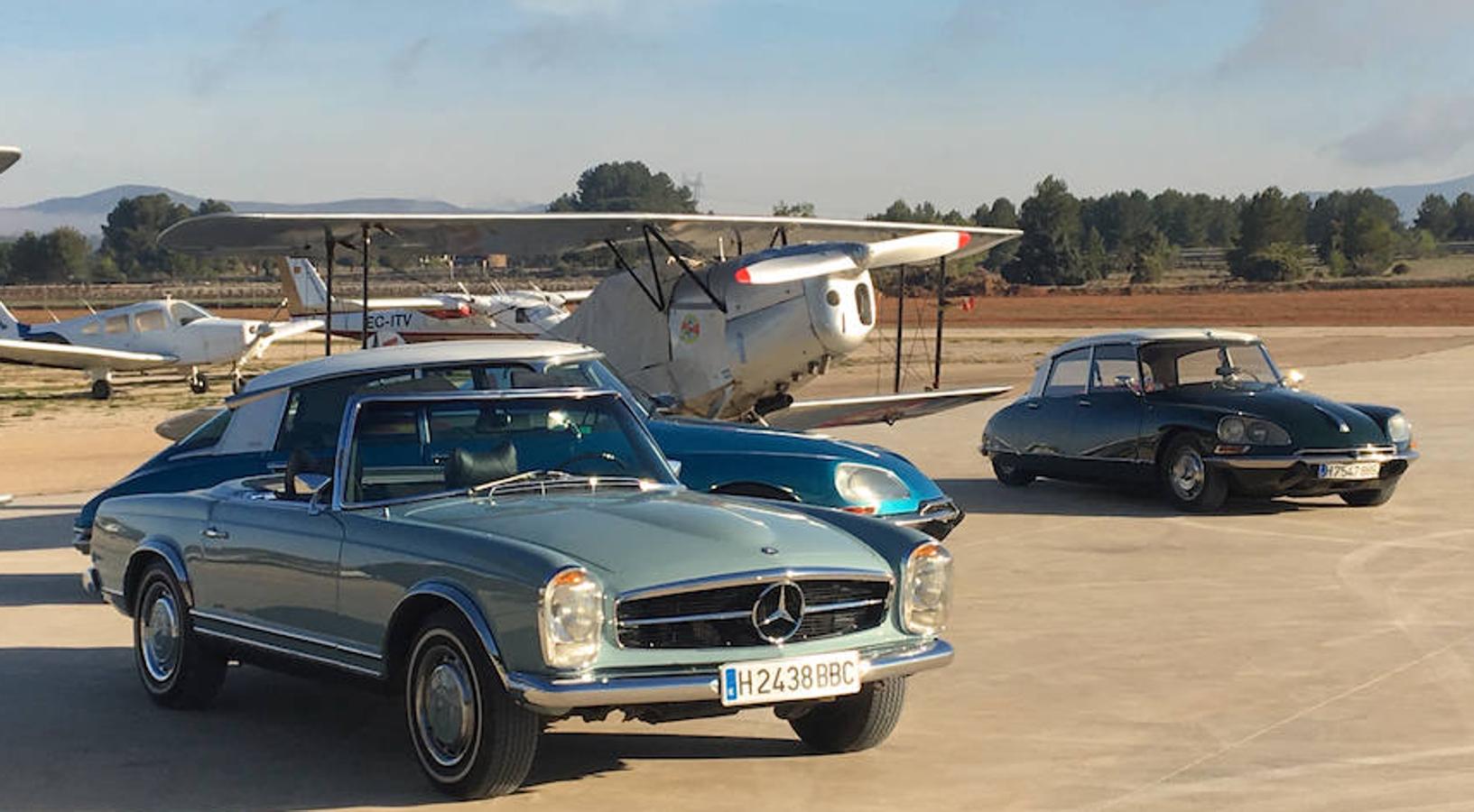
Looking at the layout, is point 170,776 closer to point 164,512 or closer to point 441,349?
point 164,512

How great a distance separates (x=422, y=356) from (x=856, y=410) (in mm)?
10651

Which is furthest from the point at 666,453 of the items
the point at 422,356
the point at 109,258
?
the point at 109,258

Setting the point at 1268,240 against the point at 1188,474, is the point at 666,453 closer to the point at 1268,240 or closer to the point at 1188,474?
the point at 1188,474

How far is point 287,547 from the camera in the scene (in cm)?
753

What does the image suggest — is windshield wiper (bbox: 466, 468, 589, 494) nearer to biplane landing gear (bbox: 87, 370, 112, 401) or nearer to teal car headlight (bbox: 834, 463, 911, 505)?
teal car headlight (bbox: 834, 463, 911, 505)

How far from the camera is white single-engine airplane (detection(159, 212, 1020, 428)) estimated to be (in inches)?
715

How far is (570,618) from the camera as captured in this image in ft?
20.5

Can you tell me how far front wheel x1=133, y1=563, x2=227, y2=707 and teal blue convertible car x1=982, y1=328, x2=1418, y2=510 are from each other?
910cm

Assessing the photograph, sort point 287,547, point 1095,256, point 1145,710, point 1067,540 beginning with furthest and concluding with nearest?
1. point 1095,256
2. point 1067,540
3. point 1145,710
4. point 287,547

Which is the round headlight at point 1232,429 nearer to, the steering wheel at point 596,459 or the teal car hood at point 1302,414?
the teal car hood at point 1302,414

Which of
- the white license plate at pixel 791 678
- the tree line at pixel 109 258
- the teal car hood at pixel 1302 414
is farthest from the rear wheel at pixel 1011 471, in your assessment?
the tree line at pixel 109 258

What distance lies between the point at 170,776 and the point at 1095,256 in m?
112

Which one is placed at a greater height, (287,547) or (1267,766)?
(287,547)

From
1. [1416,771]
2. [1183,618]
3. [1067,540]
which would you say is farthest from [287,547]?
[1067,540]
